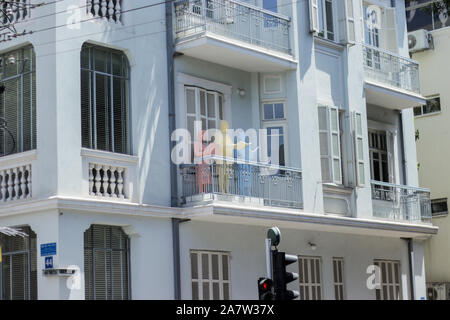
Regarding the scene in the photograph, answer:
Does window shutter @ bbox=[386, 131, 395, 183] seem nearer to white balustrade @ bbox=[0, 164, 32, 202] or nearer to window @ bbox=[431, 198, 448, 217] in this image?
window @ bbox=[431, 198, 448, 217]

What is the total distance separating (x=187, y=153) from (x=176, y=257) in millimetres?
2332

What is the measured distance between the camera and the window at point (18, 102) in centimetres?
1978

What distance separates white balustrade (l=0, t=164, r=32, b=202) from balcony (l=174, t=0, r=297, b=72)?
444cm

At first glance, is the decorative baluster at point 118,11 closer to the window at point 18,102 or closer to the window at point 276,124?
the window at point 18,102

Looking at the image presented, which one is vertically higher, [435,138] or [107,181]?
[435,138]

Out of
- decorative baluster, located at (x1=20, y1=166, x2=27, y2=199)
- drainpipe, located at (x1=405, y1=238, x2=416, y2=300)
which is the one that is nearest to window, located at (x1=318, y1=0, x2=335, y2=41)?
drainpipe, located at (x1=405, y1=238, x2=416, y2=300)

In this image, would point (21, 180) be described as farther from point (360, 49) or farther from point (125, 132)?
point (360, 49)

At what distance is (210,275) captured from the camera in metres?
21.5

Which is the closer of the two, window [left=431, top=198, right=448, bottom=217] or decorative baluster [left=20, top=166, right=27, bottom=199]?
decorative baluster [left=20, top=166, right=27, bottom=199]

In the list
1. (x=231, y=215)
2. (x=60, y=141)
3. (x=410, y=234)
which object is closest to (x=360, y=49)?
(x=410, y=234)

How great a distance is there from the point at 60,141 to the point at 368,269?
1069cm

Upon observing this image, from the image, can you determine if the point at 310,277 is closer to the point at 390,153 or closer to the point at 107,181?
the point at 390,153

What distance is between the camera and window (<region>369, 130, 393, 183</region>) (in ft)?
89.2

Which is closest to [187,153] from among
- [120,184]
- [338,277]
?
[120,184]
